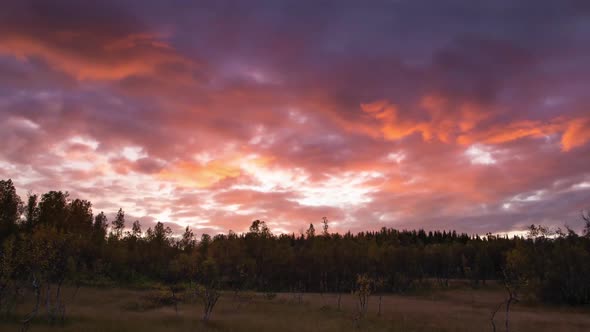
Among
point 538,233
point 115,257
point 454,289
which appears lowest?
point 454,289

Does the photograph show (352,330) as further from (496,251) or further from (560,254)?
(496,251)

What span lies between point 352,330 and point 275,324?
1042 cm

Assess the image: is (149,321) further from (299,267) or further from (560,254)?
(560,254)

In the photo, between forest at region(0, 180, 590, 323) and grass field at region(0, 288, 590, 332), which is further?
forest at region(0, 180, 590, 323)

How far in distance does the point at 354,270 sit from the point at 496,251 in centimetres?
6284

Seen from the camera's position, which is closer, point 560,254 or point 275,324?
point 275,324

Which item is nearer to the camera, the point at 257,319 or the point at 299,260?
the point at 257,319

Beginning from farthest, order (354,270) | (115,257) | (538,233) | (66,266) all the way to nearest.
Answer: (354,270) < (115,257) < (538,233) < (66,266)

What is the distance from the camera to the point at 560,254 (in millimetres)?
97938

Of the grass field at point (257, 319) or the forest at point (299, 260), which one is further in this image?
the forest at point (299, 260)

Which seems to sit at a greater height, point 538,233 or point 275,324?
point 538,233

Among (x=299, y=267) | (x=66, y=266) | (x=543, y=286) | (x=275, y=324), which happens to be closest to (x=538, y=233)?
(x=543, y=286)

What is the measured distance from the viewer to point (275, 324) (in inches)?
2213

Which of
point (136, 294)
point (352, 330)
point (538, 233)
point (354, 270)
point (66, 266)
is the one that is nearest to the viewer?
point (352, 330)
